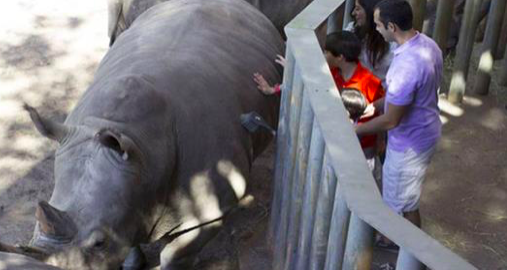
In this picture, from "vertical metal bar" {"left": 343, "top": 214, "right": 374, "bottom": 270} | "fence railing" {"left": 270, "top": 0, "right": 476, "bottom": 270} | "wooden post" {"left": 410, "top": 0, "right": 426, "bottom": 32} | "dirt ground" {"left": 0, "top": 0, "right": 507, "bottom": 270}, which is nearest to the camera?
"fence railing" {"left": 270, "top": 0, "right": 476, "bottom": 270}

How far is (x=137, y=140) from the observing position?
3.85 metres

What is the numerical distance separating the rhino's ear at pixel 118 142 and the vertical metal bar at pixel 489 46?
363 centimetres

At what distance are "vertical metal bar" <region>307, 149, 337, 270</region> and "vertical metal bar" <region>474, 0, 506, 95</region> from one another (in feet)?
11.2

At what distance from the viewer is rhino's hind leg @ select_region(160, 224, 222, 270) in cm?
440

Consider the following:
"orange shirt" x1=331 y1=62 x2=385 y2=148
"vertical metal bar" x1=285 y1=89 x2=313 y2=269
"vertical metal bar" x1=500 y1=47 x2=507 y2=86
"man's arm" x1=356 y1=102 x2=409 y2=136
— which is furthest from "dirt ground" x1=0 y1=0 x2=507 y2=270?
"man's arm" x1=356 y1=102 x2=409 y2=136

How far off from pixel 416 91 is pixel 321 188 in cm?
95

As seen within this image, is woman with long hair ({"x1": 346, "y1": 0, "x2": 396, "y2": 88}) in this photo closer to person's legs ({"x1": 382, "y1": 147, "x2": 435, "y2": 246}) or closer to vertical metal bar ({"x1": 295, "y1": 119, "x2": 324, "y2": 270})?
person's legs ({"x1": 382, "y1": 147, "x2": 435, "y2": 246})

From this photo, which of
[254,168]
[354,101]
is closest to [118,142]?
[354,101]

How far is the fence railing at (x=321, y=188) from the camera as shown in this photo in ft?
8.71

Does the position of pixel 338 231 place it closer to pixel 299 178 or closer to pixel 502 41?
pixel 299 178

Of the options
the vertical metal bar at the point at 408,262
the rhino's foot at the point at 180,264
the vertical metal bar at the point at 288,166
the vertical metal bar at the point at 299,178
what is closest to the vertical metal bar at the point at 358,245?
the vertical metal bar at the point at 408,262

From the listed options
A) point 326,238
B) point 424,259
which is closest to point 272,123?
point 326,238

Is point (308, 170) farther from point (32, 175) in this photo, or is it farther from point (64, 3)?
point (64, 3)

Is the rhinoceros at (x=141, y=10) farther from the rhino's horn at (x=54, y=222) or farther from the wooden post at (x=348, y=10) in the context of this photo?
the rhino's horn at (x=54, y=222)
